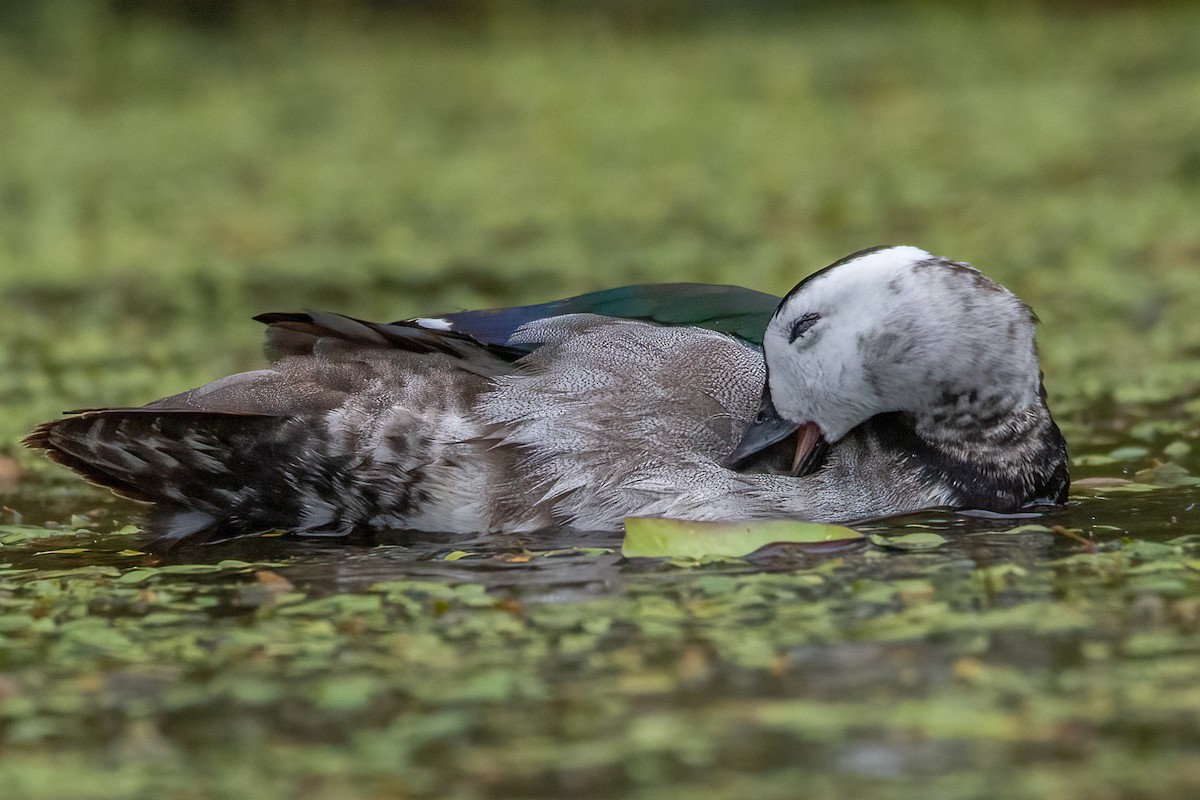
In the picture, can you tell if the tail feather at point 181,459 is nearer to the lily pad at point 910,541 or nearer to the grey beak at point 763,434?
the grey beak at point 763,434

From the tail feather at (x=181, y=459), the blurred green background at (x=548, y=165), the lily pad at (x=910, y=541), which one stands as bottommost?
the lily pad at (x=910, y=541)

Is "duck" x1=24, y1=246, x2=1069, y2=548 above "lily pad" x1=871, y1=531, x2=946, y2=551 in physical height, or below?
above

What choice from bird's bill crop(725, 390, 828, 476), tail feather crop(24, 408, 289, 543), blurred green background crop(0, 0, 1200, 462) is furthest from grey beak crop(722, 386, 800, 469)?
blurred green background crop(0, 0, 1200, 462)

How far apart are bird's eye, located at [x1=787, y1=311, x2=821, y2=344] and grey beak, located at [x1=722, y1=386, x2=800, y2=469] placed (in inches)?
5.8

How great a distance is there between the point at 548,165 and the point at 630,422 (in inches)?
286

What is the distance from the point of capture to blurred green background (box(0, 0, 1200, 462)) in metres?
7.84

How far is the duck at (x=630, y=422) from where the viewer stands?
4328 millimetres

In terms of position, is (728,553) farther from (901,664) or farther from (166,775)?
(166,775)

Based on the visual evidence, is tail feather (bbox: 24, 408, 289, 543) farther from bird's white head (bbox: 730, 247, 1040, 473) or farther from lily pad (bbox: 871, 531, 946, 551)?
lily pad (bbox: 871, 531, 946, 551)

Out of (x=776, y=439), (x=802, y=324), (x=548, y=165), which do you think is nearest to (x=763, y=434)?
(x=776, y=439)

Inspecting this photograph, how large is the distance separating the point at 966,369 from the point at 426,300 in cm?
408

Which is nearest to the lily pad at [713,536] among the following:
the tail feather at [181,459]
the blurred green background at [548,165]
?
the tail feather at [181,459]

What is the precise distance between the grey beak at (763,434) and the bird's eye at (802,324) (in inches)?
5.8

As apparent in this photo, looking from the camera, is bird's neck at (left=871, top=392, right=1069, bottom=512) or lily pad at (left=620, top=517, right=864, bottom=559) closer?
lily pad at (left=620, top=517, right=864, bottom=559)
